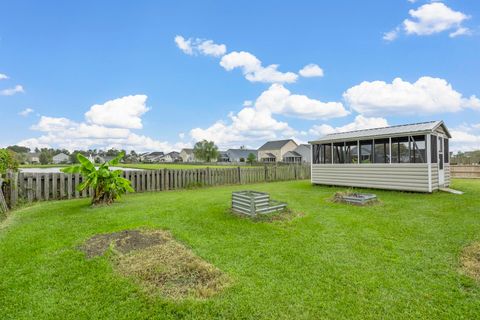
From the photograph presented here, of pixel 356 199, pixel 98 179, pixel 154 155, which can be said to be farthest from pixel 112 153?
pixel 356 199

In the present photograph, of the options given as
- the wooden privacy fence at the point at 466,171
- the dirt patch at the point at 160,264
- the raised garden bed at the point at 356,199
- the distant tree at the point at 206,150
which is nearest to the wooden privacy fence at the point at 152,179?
the dirt patch at the point at 160,264

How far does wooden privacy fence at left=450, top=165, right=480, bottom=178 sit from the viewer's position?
57.0 ft

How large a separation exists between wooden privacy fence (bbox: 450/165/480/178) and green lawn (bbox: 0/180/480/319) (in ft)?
49.6

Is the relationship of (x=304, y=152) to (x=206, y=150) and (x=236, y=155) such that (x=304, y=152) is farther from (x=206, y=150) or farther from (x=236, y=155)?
(x=206, y=150)

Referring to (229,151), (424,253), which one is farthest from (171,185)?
(229,151)

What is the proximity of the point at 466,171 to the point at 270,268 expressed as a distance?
21.3 metres

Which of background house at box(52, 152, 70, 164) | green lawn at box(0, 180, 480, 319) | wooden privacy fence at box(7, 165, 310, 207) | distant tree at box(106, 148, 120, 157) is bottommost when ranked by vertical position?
green lawn at box(0, 180, 480, 319)

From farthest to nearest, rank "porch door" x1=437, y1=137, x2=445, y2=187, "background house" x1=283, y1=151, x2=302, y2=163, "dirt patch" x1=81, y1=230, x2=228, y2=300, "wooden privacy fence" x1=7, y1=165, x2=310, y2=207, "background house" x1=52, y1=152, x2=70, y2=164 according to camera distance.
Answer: "background house" x1=283, y1=151, x2=302, y2=163 < "background house" x1=52, y1=152, x2=70, y2=164 < "porch door" x1=437, y1=137, x2=445, y2=187 < "wooden privacy fence" x1=7, y1=165, x2=310, y2=207 < "dirt patch" x1=81, y1=230, x2=228, y2=300

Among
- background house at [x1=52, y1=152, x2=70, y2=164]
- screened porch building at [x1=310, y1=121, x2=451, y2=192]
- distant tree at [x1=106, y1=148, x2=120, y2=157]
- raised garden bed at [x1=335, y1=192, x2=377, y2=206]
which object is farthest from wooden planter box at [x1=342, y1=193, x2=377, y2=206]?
distant tree at [x1=106, y1=148, x2=120, y2=157]

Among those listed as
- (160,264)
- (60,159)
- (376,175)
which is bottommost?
(160,264)

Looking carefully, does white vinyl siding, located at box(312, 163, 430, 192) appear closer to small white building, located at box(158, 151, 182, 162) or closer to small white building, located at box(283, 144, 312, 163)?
small white building, located at box(283, 144, 312, 163)

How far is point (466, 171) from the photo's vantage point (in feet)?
58.3

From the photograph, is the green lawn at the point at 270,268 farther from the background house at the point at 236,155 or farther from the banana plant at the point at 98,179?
the background house at the point at 236,155

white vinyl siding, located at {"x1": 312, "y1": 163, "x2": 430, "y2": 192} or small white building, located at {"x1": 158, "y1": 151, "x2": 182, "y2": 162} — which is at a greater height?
small white building, located at {"x1": 158, "y1": 151, "x2": 182, "y2": 162}
